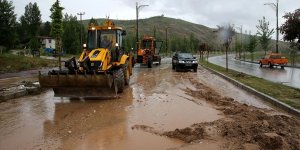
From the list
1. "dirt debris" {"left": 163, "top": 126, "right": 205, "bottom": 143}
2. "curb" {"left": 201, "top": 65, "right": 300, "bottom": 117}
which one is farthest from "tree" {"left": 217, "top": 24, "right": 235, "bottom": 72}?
"dirt debris" {"left": 163, "top": 126, "right": 205, "bottom": 143}

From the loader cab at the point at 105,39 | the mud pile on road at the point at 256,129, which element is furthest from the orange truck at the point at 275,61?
the mud pile on road at the point at 256,129

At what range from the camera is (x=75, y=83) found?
43.4 feet

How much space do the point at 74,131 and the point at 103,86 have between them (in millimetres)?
4575

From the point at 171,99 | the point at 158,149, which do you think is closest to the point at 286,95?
the point at 171,99

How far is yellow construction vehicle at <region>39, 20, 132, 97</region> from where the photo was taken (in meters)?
13.2

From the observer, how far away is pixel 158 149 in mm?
7324

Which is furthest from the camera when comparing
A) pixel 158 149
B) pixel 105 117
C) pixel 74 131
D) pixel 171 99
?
pixel 171 99

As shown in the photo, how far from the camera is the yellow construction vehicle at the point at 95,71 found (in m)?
13.2

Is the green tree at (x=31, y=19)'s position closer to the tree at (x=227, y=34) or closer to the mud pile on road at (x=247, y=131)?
the tree at (x=227, y=34)

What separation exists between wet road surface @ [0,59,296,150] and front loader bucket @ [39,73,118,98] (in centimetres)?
37

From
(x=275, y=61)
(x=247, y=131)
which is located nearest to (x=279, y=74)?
(x=275, y=61)

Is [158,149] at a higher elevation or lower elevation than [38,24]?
lower

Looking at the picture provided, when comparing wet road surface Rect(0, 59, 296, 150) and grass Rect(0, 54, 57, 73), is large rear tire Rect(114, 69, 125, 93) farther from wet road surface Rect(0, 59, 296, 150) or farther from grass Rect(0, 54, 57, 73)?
A: grass Rect(0, 54, 57, 73)

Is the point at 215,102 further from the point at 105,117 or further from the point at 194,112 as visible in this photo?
the point at 105,117
